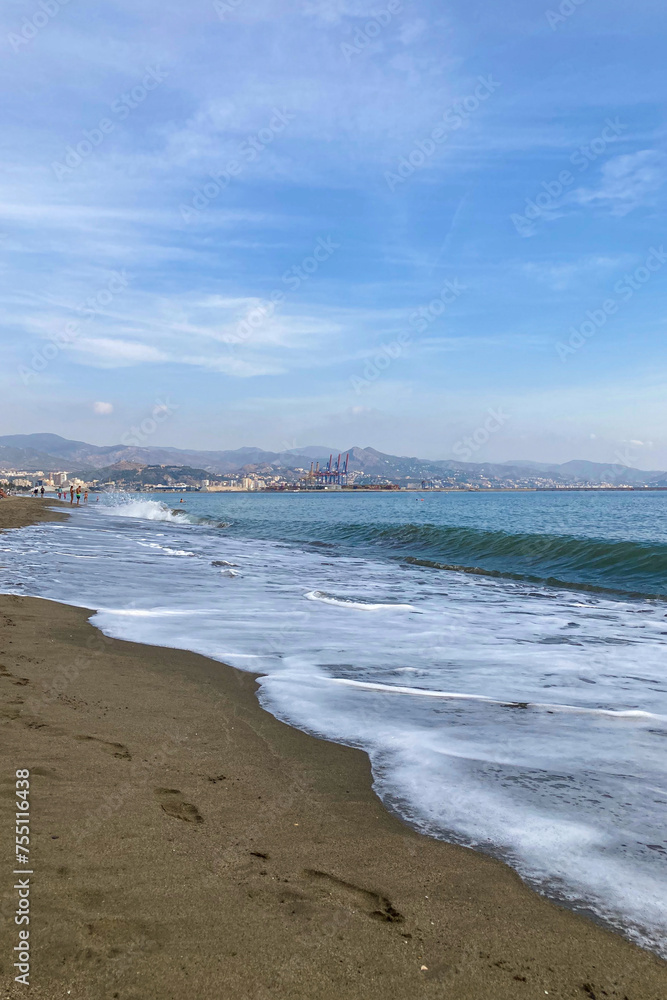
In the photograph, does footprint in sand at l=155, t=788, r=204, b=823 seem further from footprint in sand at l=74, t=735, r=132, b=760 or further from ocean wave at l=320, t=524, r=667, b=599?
ocean wave at l=320, t=524, r=667, b=599

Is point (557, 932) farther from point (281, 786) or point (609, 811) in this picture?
point (281, 786)

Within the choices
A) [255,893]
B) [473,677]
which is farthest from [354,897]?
[473,677]

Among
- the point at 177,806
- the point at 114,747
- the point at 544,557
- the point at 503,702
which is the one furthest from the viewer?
the point at 544,557

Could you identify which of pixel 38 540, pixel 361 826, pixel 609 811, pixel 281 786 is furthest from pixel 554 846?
pixel 38 540

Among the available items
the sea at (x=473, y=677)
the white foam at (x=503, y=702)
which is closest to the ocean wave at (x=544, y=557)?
the sea at (x=473, y=677)

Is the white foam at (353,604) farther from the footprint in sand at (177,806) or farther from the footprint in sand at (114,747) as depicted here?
the footprint in sand at (177,806)

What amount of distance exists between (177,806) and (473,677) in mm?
4415

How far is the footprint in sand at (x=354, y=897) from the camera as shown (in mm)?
2730

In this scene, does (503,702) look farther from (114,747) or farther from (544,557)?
(544,557)

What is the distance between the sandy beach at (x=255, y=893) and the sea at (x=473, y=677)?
328 millimetres

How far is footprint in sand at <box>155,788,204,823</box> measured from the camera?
3491 millimetres

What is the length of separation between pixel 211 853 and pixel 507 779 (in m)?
2.25

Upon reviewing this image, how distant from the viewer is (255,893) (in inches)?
111

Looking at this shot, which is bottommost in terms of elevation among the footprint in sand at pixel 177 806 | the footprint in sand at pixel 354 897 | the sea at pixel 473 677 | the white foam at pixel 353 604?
the white foam at pixel 353 604
